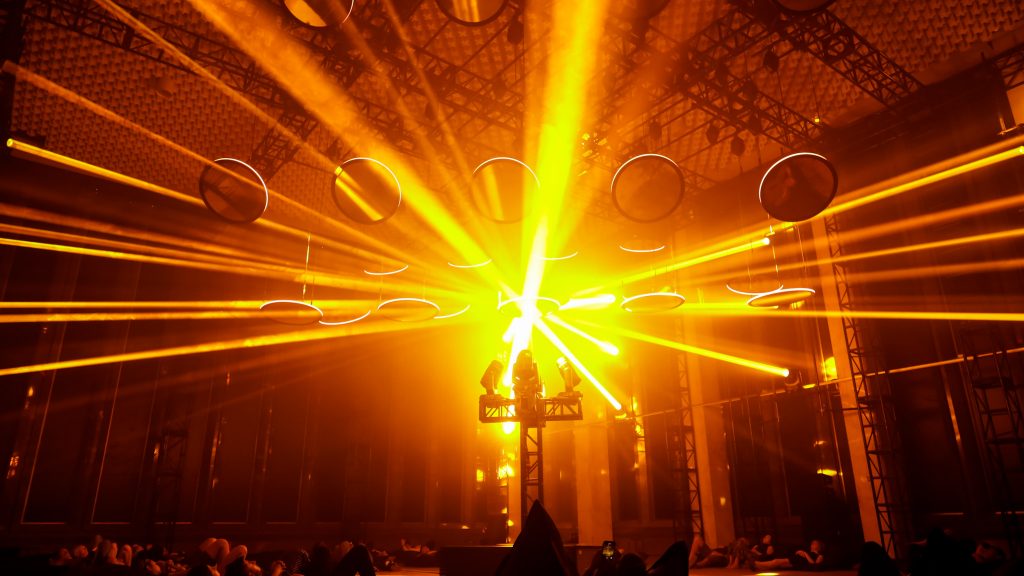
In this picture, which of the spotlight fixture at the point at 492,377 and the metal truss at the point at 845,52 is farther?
the spotlight fixture at the point at 492,377

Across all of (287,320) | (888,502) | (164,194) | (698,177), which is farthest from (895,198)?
(164,194)

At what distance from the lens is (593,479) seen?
13.1 metres

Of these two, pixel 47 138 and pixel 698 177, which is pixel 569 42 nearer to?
pixel 698 177

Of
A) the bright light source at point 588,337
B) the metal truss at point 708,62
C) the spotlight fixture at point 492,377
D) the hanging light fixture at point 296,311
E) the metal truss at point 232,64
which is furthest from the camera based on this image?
the bright light source at point 588,337

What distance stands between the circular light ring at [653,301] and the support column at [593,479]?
576 cm

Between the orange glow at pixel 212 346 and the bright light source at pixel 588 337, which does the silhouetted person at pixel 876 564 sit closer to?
the orange glow at pixel 212 346

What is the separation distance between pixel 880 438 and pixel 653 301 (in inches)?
169

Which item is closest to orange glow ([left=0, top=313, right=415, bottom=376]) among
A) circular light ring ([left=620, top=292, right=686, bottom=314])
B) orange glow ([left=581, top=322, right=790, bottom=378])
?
orange glow ([left=581, top=322, right=790, bottom=378])

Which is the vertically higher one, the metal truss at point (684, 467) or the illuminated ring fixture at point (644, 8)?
Result: the illuminated ring fixture at point (644, 8)

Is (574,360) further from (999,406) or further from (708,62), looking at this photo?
(999,406)

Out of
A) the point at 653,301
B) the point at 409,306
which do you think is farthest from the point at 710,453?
the point at 409,306

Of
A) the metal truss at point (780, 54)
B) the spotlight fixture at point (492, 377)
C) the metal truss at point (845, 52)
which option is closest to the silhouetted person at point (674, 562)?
the metal truss at point (780, 54)

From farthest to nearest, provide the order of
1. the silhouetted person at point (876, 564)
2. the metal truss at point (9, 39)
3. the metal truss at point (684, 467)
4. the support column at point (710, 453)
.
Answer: the metal truss at point (684, 467), the support column at point (710, 453), the metal truss at point (9, 39), the silhouetted person at point (876, 564)

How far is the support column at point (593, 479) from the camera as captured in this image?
12789 millimetres
